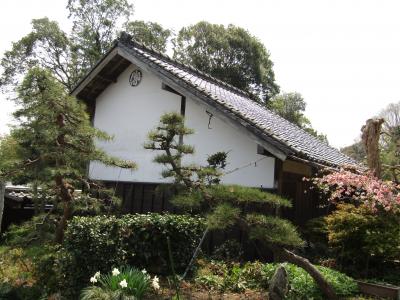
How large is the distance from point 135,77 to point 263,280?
8297mm

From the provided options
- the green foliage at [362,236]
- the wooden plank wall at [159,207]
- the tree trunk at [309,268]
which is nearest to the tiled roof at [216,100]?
the green foliage at [362,236]

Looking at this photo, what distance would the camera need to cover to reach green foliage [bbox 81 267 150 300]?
513 cm

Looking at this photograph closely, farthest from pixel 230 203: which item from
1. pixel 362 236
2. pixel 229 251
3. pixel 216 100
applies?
pixel 216 100

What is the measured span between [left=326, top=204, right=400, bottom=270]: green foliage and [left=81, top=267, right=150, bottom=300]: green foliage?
4.54 meters

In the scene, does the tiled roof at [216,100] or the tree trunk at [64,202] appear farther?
the tiled roof at [216,100]

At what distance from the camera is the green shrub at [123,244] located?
20.1 ft

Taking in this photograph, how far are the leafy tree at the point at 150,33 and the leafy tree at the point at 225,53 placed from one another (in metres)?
1.63

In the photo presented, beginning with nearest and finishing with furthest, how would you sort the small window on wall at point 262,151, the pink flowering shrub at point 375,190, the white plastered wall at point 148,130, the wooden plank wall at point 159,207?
the pink flowering shrub at point 375,190 → the wooden plank wall at point 159,207 → the small window on wall at point 262,151 → the white plastered wall at point 148,130

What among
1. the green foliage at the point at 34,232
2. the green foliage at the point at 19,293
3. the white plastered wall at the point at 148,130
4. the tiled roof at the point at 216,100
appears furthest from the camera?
the white plastered wall at the point at 148,130

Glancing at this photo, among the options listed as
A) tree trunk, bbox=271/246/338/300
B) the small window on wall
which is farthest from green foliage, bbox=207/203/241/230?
the small window on wall

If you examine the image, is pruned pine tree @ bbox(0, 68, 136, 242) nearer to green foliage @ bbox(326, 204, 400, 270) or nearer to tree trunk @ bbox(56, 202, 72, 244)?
tree trunk @ bbox(56, 202, 72, 244)

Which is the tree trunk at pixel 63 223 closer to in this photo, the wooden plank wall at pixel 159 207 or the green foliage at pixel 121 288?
the wooden plank wall at pixel 159 207

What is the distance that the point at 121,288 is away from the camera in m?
5.29

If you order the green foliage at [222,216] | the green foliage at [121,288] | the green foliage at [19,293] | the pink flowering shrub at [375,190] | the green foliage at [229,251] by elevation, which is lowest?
the green foliage at [19,293]
